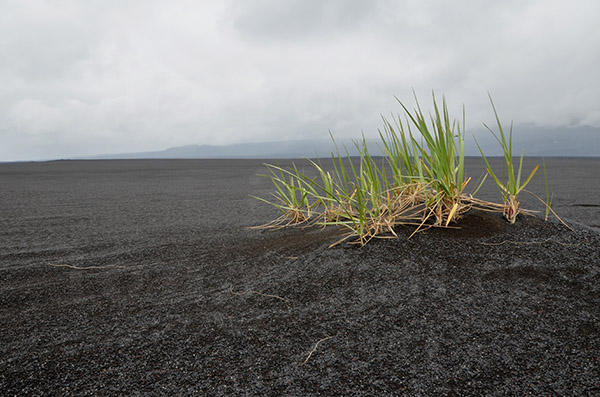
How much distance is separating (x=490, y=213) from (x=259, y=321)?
1.28 metres

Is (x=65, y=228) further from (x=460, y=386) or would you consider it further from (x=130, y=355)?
(x=460, y=386)

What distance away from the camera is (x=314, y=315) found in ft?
3.79

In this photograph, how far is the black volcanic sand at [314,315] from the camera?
87 centimetres

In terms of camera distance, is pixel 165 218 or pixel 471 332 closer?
pixel 471 332

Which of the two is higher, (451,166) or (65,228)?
(451,166)

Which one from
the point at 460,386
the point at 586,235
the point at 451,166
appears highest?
the point at 451,166

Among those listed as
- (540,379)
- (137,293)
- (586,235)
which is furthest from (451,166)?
(137,293)

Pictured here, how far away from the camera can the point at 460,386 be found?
82 centimetres

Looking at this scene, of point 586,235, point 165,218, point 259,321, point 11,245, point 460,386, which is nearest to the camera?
point 460,386

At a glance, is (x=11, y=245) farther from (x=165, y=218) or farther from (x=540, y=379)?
(x=540, y=379)

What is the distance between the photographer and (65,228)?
105 inches

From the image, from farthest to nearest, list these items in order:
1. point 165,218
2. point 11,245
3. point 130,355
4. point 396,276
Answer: point 165,218
point 11,245
point 396,276
point 130,355

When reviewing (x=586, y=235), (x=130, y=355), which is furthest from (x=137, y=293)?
(x=586, y=235)

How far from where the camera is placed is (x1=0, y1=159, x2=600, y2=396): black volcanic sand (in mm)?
867
